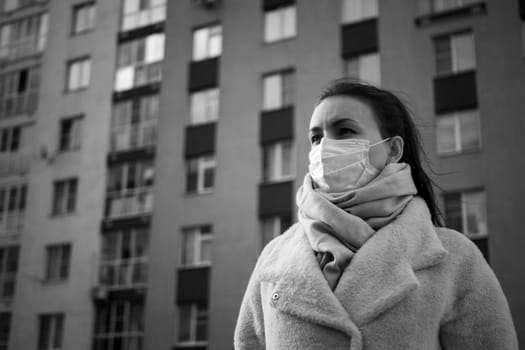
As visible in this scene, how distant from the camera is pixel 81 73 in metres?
27.2

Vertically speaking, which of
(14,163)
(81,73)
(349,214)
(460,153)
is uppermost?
(81,73)

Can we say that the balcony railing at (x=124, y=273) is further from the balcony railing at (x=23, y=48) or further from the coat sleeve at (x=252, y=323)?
the coat sleeve at (x=252, y=323)

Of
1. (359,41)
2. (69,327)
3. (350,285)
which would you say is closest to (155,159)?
(69,327)

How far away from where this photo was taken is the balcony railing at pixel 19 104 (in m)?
27.8

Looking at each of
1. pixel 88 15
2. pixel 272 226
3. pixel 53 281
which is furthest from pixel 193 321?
pixel 88 15

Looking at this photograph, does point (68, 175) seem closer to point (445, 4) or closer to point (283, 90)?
point (283, 90)

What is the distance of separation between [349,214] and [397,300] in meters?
0.32

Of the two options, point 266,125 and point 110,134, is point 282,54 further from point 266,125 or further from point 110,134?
point 110,134

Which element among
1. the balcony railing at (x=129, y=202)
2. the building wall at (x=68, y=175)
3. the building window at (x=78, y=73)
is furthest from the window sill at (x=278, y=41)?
the building window at (x=78, y=73)

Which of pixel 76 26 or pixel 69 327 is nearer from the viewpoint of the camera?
pixel 69 327

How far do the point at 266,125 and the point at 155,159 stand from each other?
4.04m

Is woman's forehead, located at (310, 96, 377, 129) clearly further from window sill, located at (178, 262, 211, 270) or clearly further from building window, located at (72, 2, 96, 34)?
building window, located at (72, 2, 96, 34)

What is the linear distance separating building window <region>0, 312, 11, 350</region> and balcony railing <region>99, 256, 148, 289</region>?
13.1 feet

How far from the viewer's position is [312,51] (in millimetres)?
22141
